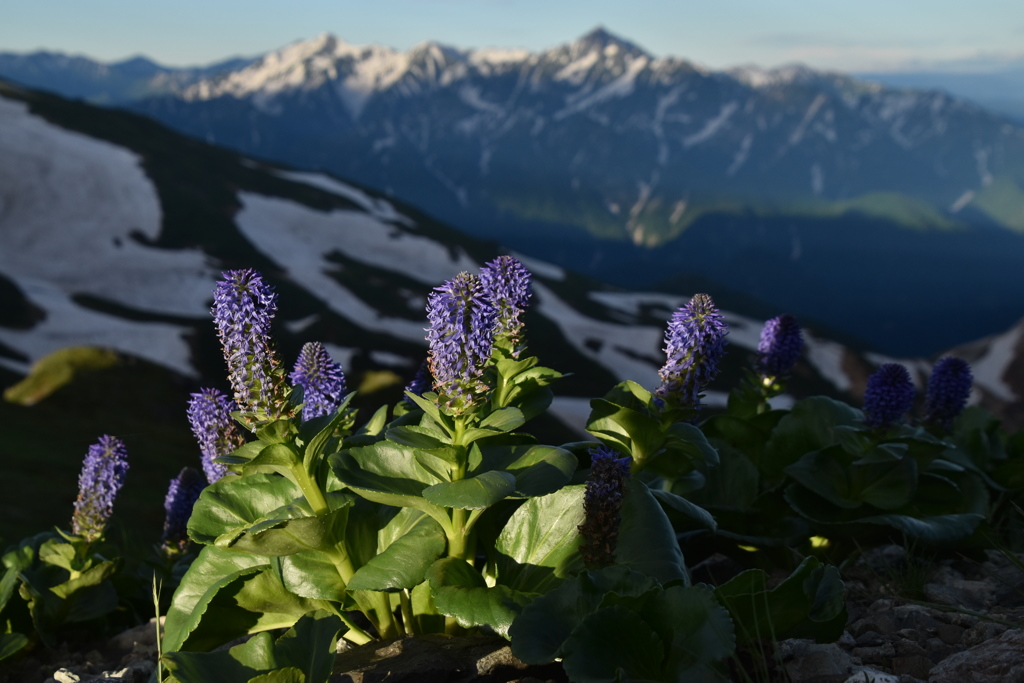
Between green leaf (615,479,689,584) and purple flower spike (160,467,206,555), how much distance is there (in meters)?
4.71

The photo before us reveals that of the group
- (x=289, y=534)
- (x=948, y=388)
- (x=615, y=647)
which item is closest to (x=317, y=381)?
(x=289, y=534)

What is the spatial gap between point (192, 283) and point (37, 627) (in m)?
97.5

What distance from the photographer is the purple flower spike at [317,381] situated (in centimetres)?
599

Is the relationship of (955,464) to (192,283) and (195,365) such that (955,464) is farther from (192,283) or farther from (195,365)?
(192,283)

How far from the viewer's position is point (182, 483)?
8109 millimetres

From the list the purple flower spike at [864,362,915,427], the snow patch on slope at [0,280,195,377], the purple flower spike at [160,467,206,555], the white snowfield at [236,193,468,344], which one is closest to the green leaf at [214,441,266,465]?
the purple flower spike at [160,467,206,555]

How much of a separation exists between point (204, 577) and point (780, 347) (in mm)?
6524

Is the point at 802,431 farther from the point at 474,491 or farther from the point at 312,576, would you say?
the point at 312,576

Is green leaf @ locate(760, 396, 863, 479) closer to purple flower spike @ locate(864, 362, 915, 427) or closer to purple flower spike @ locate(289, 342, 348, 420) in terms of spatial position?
purple flower spike @ locate(864, 362, 915, 427)

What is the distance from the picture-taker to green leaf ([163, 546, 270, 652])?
532 cm

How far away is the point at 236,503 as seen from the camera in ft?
18.2

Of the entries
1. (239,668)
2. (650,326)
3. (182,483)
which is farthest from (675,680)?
(650,326)

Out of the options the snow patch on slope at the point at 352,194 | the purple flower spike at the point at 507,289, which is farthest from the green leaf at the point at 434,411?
the snow patch on slope at the point at 352,194

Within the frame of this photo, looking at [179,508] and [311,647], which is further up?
[311,647]
